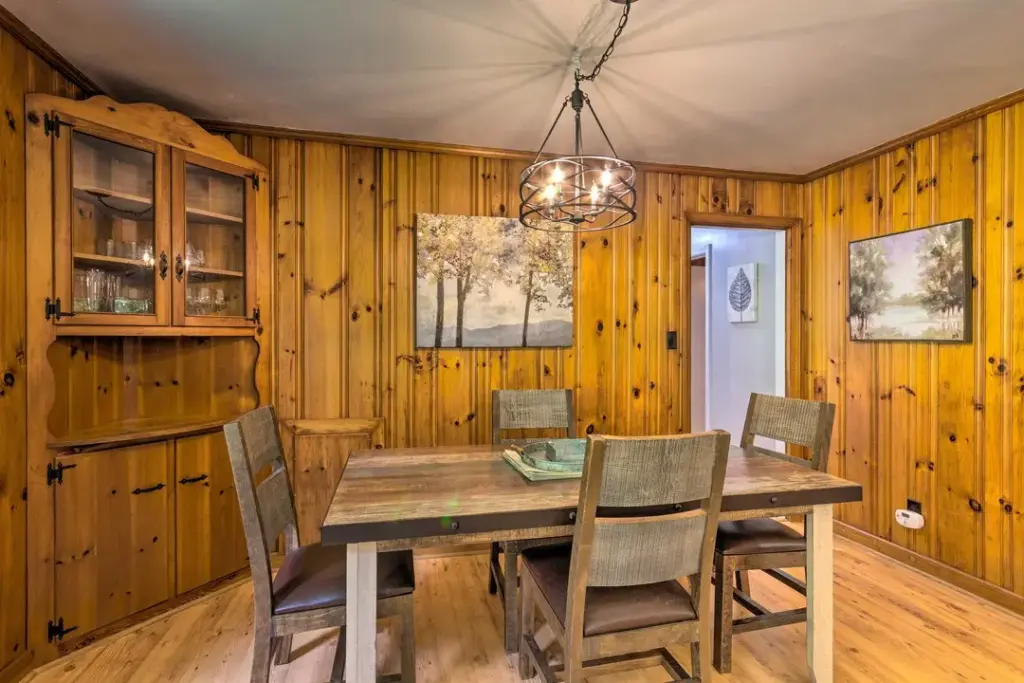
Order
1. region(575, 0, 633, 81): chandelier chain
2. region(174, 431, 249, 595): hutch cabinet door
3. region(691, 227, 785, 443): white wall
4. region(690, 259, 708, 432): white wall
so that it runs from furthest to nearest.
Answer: region(690, 259, 708, 432): white wall → region(691, 227, 785, 443): white wall → region(174, 431, 249, 595): hutch cabinet door → region(575, 0, 633, 81): chandelier chain

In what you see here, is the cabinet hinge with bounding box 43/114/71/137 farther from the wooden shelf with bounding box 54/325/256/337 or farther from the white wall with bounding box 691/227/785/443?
the white wall with bounding box 691/227/785/443

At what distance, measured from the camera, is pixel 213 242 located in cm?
244

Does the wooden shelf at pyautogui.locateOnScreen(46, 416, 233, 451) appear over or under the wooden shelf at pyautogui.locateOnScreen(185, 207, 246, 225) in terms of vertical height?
under

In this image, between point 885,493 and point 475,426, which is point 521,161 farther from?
point 885,493

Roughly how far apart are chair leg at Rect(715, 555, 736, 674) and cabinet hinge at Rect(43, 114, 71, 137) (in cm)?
295

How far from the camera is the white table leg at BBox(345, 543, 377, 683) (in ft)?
4.50

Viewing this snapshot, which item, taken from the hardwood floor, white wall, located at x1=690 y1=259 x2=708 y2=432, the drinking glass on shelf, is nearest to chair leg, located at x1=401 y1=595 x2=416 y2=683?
the hardwood floor

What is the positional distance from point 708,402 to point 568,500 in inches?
150

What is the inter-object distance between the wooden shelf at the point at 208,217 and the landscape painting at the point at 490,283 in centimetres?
91

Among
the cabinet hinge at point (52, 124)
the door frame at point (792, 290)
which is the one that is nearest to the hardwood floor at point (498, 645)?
the door frame at point (792, 290)

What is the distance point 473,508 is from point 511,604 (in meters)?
0.83

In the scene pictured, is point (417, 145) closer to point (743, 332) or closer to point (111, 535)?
point (111, 535)

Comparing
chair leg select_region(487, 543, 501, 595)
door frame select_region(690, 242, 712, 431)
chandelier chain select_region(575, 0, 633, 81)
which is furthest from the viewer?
door frame select_region(690, 242, 712, 431)

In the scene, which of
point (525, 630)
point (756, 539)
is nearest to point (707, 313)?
point (756, 539)
